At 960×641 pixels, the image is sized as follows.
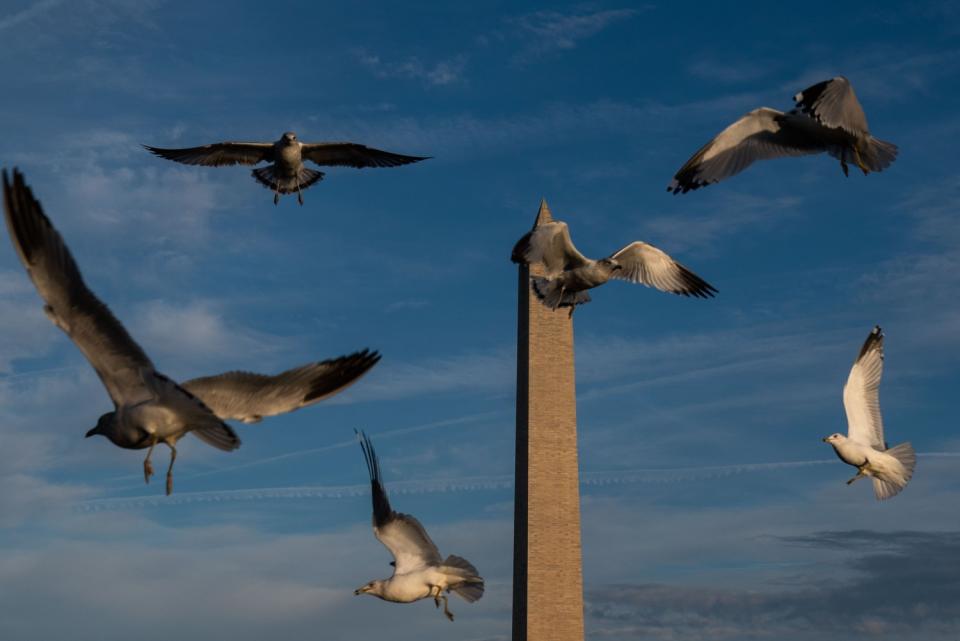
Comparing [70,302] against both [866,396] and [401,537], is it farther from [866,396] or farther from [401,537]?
[866,396]

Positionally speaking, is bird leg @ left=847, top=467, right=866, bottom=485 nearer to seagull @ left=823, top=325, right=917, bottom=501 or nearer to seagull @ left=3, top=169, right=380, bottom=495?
seagull @ left=823, top=325, right=917, bottom=501

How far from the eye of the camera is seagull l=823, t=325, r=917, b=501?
17.7 meters

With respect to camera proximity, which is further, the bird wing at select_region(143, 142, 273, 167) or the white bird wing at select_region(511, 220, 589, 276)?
the bird wing at select_region(143, 142, 273, 167)

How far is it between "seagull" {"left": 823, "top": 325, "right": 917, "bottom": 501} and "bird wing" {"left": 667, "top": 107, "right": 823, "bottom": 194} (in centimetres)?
354

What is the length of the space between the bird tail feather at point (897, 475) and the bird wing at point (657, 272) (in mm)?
3239

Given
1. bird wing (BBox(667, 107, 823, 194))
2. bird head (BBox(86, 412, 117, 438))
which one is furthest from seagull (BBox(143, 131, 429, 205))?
bird head (BBox(86, 412, 117, 438))

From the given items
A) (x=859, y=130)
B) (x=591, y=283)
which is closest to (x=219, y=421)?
(x=591, y=283)

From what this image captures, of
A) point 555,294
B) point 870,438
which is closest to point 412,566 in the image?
point 555,294

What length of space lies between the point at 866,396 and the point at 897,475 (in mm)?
1279

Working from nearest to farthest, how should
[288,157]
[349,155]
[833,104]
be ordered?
[833,104], [288,157], [349,155]

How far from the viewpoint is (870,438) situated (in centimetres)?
1825

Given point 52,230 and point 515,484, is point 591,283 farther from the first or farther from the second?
point 515,484

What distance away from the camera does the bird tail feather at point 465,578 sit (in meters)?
17.1

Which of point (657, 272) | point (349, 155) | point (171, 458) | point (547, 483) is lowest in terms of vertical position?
point (171, 458)
